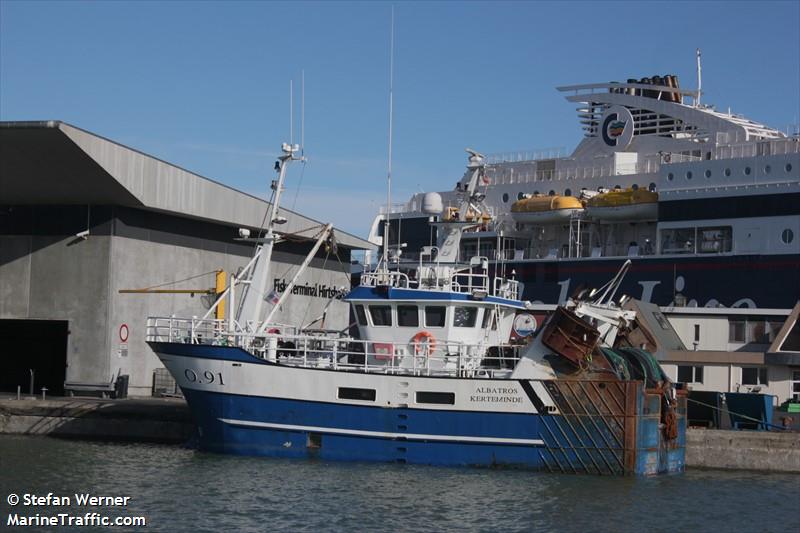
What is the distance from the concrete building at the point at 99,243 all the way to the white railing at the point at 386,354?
20.3 ft

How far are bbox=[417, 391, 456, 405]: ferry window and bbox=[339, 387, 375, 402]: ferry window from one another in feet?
3.53

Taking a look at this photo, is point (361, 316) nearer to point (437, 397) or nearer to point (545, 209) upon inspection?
point (437, 397)

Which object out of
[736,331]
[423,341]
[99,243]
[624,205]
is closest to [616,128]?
[624,205]

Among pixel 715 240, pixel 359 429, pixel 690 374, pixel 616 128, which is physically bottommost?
pixel 359 429

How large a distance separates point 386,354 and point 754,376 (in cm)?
1187

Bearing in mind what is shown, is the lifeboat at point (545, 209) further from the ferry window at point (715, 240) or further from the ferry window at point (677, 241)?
Answer: the ferry window at point (715, 240)

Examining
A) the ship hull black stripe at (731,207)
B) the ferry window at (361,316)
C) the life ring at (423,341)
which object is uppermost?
the ship hull black stripe at (731,207)

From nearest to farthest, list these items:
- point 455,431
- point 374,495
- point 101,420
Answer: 1. point 374,495
2. point 455,431
3. point 101,420

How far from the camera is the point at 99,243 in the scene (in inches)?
1405

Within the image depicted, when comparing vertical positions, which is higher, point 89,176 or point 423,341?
point 89,176

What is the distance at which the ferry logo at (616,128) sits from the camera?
59531 mm

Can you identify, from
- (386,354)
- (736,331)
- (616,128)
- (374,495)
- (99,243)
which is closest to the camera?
(374,495)

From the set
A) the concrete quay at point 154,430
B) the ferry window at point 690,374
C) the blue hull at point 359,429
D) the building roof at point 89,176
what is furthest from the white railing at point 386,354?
the ferry window at point 690,374

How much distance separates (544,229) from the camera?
59.2m
